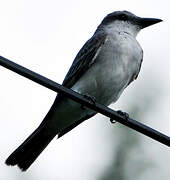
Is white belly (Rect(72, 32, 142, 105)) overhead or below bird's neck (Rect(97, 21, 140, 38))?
below

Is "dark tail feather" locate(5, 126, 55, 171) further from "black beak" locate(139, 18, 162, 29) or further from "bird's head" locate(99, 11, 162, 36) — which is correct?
"black beak" locate(139, 18, 162, 29)

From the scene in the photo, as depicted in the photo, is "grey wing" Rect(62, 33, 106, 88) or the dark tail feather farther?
"grey wing" Rect(62, 33, 106, 88)

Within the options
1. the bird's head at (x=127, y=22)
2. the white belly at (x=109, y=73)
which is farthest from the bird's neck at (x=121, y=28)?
the white belly at (x=109, y=73)

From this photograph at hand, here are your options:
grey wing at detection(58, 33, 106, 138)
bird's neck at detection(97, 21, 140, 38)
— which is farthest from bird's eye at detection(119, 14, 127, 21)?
grey wing at detection(58, 33, 106, 138)

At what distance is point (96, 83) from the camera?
20.7 feet

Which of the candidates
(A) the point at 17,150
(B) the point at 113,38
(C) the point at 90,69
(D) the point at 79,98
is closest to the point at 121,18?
(B) the point at 113,38

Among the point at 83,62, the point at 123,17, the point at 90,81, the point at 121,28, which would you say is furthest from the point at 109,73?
the point at 123,17

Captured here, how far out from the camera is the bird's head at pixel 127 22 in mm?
7152

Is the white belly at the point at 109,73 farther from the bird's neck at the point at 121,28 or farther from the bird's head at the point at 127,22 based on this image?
the bird's head at the point at 127,22

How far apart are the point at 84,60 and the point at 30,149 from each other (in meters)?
1.19

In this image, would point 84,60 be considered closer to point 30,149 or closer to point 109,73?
point 109,73

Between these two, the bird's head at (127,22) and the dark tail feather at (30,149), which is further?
the bird's head at (127,22)

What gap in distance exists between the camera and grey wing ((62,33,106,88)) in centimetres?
643

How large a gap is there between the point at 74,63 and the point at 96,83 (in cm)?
49
